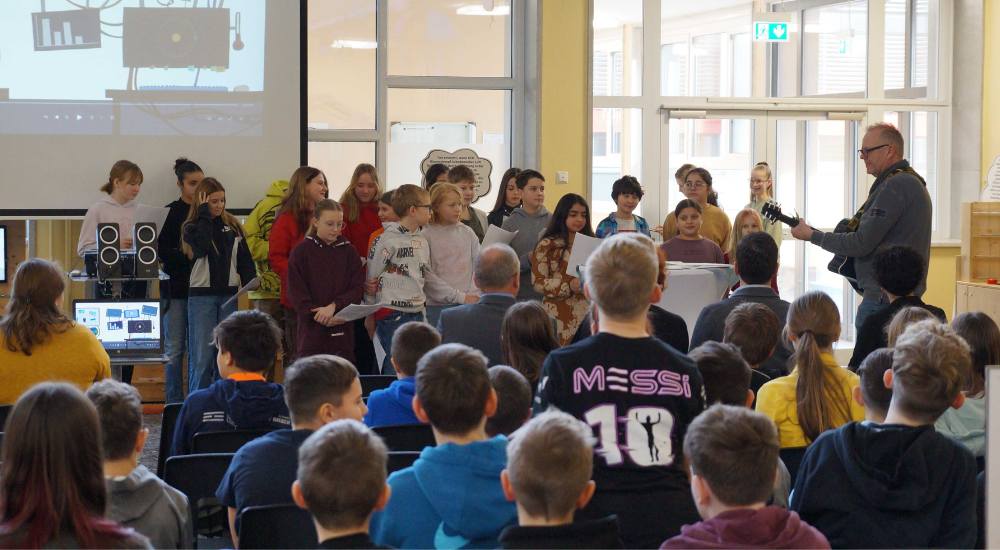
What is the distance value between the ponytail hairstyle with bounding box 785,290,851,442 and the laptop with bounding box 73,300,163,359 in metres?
3.34

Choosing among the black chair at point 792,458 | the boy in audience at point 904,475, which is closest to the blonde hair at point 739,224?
the black chair at point 792,458

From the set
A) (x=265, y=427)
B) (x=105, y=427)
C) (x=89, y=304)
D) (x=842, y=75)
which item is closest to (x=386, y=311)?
(x=89, y=304)

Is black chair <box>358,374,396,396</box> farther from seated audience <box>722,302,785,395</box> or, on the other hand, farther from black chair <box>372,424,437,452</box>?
seated audience <box>722,302,785,395</box>

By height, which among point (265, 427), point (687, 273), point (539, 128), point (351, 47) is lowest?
point (265, 427)

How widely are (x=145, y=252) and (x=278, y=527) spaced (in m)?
3.65

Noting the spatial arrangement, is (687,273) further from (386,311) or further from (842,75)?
(842,75)

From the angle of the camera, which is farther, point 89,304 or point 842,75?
point 842,75

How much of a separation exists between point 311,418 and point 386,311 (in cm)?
297

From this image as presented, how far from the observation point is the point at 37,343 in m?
3.96

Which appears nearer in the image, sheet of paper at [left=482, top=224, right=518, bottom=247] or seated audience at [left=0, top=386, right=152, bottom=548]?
seated audience at [left=0, top=386, right=152, bottom=548]

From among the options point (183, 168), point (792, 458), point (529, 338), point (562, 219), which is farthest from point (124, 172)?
point (792, 458)

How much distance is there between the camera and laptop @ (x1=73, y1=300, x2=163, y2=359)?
565 cm

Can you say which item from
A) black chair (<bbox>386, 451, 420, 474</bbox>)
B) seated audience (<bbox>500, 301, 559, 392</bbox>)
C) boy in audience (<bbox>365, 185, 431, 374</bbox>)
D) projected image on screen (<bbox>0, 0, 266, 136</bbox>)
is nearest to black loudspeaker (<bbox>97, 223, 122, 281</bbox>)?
boy in audience (<bbox>365, 185, 431, 374</bbox>)

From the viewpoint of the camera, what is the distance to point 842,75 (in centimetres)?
1026
